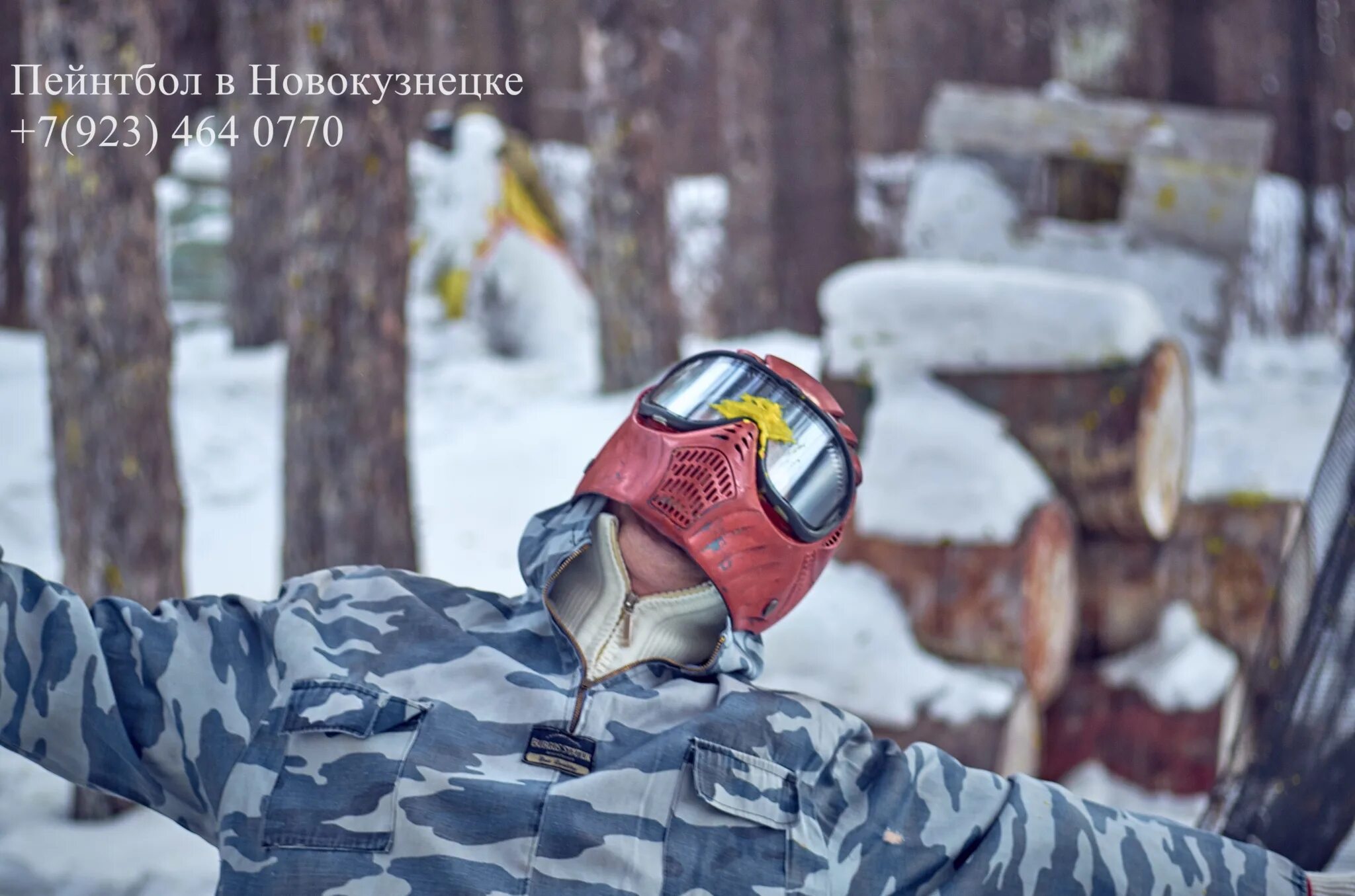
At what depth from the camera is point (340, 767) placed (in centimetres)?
168

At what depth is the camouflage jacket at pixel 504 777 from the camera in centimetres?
163

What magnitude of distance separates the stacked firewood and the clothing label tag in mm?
1962

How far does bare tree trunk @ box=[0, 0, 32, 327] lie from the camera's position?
28.9 ft

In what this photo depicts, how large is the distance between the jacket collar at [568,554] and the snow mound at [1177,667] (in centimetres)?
259

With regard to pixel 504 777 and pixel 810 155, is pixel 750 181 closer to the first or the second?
pixel 810 155

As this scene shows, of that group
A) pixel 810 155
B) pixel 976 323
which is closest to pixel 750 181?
pixel 810 155

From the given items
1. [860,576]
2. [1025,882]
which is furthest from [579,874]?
[860,576]

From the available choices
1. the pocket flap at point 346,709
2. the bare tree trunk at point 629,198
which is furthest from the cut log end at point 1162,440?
the bare tree trunk at point 629,198

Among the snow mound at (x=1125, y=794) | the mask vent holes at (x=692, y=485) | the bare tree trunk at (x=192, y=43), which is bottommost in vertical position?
the snow mound at (x=1125, y=794)

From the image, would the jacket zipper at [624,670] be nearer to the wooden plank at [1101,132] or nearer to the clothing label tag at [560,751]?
the clothing label tag at [560,751]

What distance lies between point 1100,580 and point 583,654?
2.91 metres

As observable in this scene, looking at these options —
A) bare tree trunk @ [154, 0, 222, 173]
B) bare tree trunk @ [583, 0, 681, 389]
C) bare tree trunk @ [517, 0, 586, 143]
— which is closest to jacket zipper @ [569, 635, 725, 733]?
bare tree trunk @ [583, 0, 681, 389]

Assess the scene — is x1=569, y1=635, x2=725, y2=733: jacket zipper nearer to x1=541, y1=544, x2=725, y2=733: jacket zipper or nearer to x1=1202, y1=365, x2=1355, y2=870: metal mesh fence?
x1=541, y1=544, x2=725, y2=733: jacket zipper

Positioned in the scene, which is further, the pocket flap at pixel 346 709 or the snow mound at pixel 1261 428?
the snow mound at pixel 1261 428
